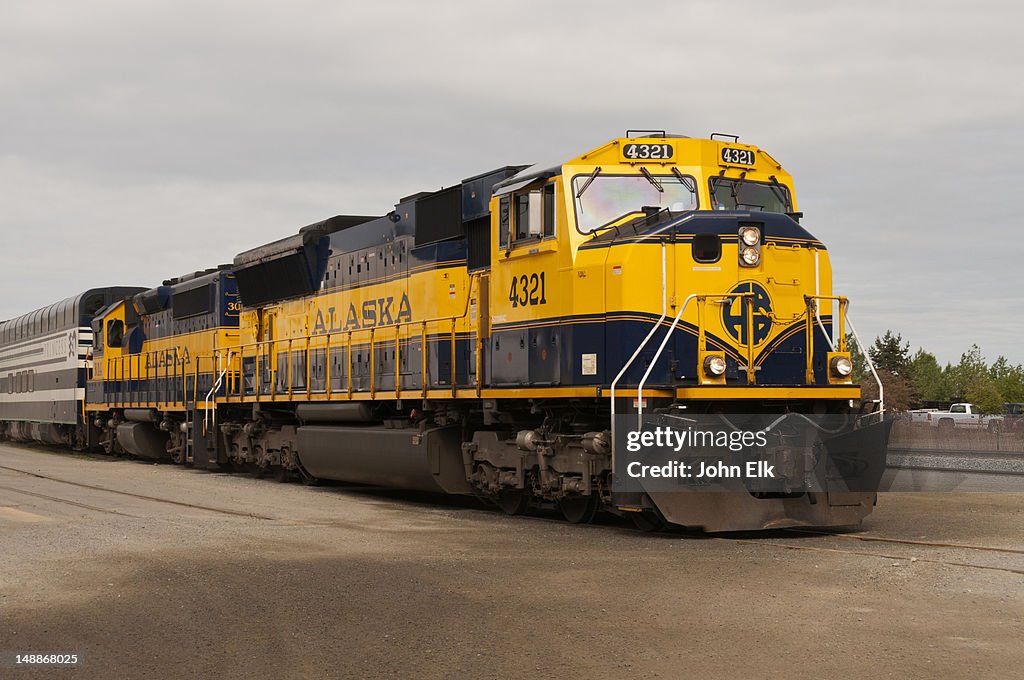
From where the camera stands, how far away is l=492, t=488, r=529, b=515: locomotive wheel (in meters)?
14.0

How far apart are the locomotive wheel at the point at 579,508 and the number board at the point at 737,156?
3.96m

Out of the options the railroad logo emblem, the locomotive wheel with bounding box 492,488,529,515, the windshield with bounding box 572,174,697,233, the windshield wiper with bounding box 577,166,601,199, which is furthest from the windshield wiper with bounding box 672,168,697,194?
the locomotive wheel with bounding box 492,488,529,515

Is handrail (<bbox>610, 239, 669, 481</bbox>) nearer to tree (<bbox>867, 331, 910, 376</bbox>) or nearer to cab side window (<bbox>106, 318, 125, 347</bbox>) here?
cab side window (<bbox>106, 318, 125, 347</bbox>)

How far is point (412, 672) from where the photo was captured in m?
6.17

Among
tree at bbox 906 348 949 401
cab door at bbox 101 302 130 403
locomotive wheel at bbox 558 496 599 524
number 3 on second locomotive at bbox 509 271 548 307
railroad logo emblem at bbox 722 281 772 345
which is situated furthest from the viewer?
tree at bbox 906 348 949 401

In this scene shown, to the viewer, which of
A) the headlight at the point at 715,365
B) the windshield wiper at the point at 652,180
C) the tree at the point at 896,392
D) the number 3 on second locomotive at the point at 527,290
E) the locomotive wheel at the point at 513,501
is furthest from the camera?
the tree at the point at 896,392

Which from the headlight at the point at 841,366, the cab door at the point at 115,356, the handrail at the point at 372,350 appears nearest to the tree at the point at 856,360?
the headlight at the point at 841,366

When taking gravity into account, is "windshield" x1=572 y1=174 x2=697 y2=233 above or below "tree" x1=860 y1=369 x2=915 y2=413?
above

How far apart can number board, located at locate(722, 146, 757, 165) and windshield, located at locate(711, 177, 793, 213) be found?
0.20 meters

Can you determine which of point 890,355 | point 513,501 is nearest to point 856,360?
point 890,355

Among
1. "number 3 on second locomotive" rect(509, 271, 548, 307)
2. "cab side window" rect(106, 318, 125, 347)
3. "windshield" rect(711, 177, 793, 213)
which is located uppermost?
"windshield" rect(711, 177, 793, 213)

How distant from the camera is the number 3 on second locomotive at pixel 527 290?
12523mm

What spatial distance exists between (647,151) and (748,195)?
1.26 meters

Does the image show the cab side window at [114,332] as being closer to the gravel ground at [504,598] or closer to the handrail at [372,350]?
the handrail at [372,350]
